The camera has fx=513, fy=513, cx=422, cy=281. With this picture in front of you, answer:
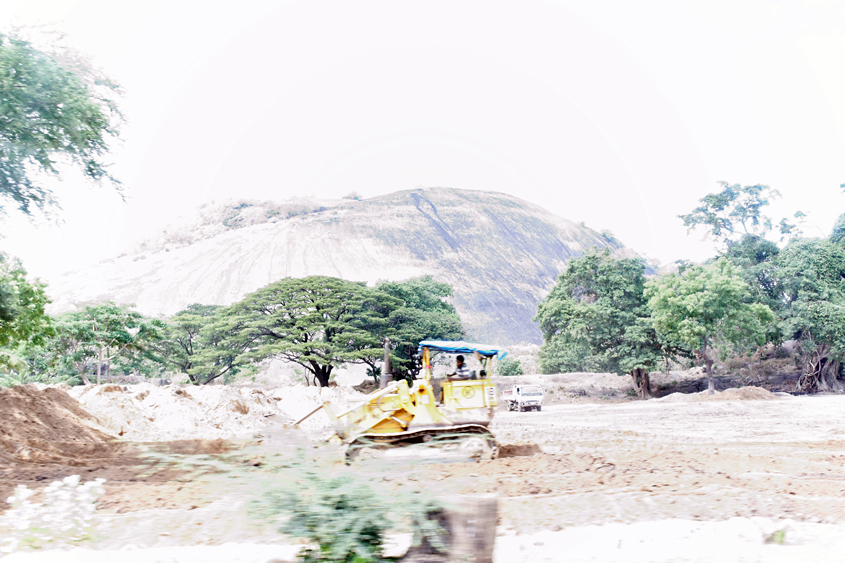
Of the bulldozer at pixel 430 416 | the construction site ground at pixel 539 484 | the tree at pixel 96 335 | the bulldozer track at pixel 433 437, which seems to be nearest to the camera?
the construction site ground at pixel 539 484

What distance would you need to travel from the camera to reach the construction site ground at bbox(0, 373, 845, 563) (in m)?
4.34

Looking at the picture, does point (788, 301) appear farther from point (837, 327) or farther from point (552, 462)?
point (552, 462)

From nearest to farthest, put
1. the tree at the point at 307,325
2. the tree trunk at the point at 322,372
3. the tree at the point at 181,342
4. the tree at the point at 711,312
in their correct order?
the tree at the point at 711,312
the tree at the point at 307,325
the tree trunk at the point at 322,372
the tree at the point at 181,342

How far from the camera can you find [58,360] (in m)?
34.6

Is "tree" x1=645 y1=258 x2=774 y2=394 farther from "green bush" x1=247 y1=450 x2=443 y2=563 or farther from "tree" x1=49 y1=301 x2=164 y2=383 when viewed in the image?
"tree" x1=49 y1=301 x2=164 y2=383

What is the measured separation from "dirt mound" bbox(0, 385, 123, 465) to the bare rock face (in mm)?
87838

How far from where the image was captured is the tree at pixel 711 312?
95.5ft

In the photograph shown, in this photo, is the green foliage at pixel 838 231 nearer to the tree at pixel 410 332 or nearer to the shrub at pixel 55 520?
the tree at pixel 410 332

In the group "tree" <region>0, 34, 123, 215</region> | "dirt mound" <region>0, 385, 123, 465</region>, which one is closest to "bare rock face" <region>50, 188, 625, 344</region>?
"dirt mound" <region>0, 385, 123, 465</region>

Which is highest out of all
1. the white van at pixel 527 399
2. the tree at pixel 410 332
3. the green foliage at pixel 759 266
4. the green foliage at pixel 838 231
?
the green foliage at pixel 838 231

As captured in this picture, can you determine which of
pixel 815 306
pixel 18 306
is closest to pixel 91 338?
pixel 18 306

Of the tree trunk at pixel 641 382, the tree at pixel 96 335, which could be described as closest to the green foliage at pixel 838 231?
the tree trunk at pixel 641 382

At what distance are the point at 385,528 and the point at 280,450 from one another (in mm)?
1063

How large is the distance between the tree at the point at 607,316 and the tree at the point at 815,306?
7.93 m
